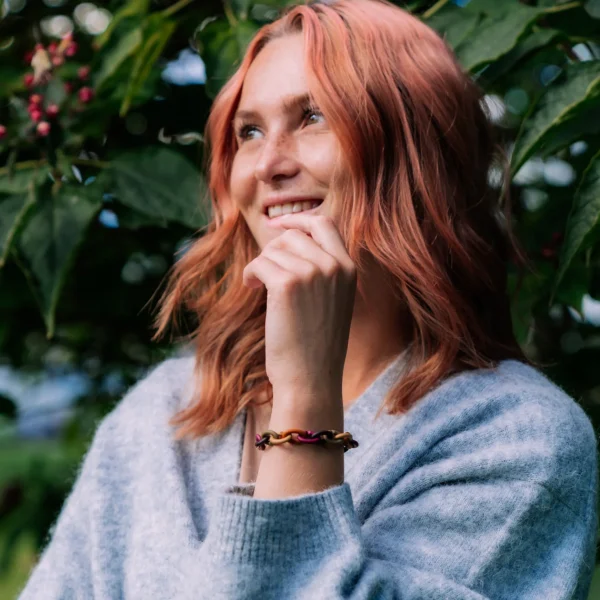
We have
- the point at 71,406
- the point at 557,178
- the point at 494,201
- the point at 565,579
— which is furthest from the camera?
the point at 71,406

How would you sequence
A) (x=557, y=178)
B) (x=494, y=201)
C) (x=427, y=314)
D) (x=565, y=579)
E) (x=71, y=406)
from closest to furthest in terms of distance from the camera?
(x=565, y=579) → (x=427, y=314) → (x=494, y=201) → (x=557, y=178) → (x=71, y=406)

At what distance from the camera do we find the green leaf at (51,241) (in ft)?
4.21

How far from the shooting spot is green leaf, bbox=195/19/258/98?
1.37m

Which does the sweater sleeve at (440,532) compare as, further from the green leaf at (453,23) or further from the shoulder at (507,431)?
the green leaf at (453,23)

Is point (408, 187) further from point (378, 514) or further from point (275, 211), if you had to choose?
point (378, 514)

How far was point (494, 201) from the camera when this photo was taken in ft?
4.70

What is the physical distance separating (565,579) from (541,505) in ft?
0.30

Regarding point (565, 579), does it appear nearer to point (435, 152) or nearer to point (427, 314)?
point (427, 314)

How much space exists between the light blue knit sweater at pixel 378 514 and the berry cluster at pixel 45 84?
482mm

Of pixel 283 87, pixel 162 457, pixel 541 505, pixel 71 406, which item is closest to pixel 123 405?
pixel 162 457

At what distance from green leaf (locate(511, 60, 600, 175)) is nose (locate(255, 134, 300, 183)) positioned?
0.28 meters

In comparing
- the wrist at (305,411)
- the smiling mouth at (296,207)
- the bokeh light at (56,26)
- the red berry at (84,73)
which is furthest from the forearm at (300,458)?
the bokeh light at (56,26)

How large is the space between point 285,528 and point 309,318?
24 centimetres

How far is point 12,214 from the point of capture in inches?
51.7
